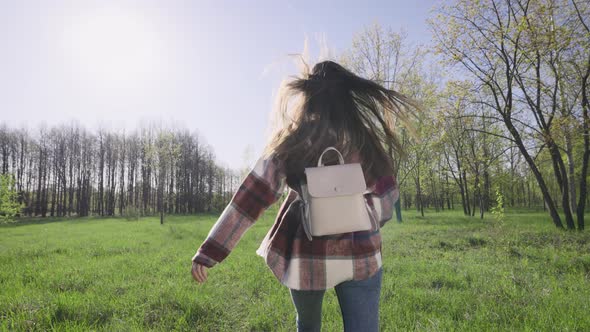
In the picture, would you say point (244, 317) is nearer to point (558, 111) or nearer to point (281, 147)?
point (281, 147)

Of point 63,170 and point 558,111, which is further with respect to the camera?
point 63,170

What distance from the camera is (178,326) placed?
12.5 feet

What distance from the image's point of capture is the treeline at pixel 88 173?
1934 inches

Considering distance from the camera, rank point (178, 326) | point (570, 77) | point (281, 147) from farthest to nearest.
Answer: point (570, 77)
point (178, 326)
point (281, 147)

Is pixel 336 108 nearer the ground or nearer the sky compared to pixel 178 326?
nearer the sky

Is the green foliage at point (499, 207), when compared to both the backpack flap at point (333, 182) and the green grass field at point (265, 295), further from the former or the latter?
the backpack flap at point (333, 182)

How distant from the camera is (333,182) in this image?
1721mm

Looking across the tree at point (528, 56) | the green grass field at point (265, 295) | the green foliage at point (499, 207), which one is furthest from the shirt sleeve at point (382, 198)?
the tree at point (528, 56)

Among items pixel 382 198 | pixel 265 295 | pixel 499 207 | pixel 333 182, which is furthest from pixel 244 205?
pixel 499 207

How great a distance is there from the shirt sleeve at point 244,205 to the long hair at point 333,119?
3.5 inches

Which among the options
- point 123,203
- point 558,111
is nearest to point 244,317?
point 558,111

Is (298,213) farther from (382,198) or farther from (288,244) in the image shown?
(382,198)

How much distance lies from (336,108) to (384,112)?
23.6 inches

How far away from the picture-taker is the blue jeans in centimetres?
179
